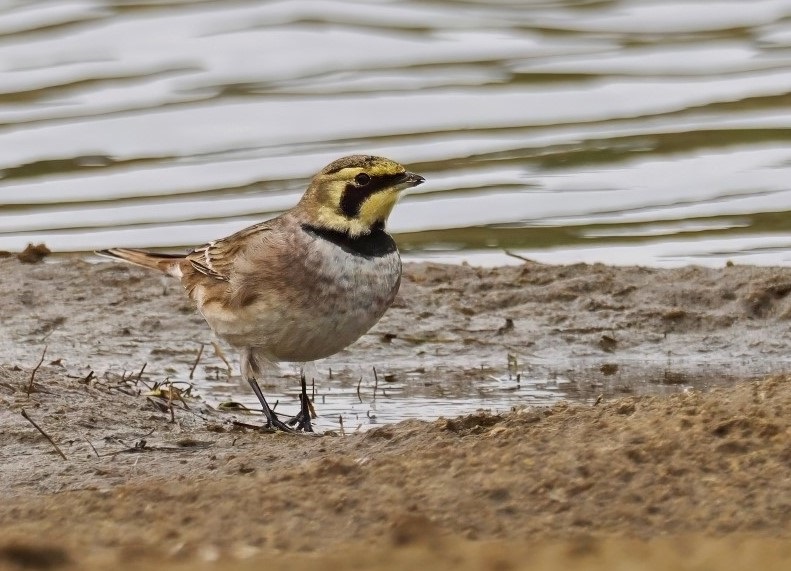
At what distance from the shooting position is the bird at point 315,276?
344 inches

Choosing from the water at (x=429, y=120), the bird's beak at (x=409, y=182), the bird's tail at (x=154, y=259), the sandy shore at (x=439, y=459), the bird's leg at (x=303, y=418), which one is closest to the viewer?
the sandy shore at (x=439, y=459)

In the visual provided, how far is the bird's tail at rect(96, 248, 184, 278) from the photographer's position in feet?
34.1

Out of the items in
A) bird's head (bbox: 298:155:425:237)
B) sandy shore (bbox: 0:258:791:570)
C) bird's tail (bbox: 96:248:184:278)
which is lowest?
sandy shore (bbox: 0:258:791:570)

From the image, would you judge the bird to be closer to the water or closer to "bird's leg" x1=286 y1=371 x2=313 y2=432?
"bird's leg" x1=286 y1=371 x2=313 y2=432

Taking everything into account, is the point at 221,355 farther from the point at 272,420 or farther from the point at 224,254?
the point at 272,420

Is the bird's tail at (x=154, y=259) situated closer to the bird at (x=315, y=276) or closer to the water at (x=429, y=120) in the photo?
the bird at (x=315, y=276)

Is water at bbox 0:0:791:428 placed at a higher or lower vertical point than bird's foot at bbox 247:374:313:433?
higher

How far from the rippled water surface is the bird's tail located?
3.03 m

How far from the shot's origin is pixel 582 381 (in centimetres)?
1002

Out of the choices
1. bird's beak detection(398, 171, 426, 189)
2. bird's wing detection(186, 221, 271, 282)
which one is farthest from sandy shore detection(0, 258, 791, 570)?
bird's beak detection(398, 171, 426, 189)

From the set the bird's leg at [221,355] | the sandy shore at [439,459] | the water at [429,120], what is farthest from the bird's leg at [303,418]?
the water at [429,120]

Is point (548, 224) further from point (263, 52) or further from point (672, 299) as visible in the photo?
point (263, 52)

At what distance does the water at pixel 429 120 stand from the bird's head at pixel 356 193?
14.5 ft

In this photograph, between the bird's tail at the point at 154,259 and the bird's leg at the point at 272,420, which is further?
the bird's tail at the point at 154,259
